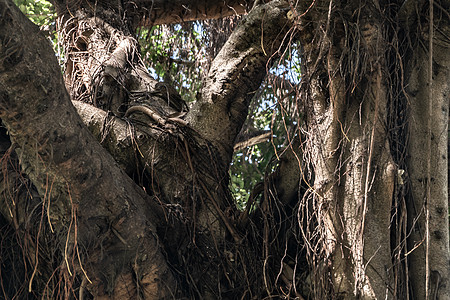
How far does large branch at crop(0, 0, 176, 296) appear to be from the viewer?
202cm

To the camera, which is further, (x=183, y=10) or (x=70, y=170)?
(x=183, y=10)

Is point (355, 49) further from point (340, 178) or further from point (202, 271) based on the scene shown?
point (202, 271)

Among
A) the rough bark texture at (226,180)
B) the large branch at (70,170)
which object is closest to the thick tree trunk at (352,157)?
the rough bark texture at (226,180)

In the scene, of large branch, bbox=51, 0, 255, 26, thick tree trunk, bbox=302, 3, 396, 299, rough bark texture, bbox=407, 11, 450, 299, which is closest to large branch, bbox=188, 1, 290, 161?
thick tree trunk, bbox=302, 3, 396, 299

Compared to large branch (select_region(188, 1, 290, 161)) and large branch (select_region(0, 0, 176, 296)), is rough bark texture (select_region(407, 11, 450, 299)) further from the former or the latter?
→ large branch (select_region(0, 0, 176, 296))

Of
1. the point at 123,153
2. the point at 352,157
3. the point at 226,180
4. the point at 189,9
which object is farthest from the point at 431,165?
the point at 189,9

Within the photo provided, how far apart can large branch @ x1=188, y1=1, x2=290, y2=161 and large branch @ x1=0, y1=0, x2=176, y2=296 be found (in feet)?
1.75

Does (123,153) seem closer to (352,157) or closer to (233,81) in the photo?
(233,81)

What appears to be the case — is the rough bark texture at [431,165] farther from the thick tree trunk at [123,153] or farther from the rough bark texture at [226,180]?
the thick tree trunk at [123,153]

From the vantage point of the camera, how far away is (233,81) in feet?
9.82

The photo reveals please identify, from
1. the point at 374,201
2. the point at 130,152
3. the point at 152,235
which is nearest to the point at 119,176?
the point at 152,235

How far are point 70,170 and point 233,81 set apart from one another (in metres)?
1.07

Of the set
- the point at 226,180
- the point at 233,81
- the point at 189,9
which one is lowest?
the point at 226,180

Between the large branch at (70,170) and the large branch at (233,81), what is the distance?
53 cm
